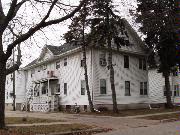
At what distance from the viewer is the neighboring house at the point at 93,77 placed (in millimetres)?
28938

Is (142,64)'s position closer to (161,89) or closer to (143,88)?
(143,88)

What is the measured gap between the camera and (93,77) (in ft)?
92.9

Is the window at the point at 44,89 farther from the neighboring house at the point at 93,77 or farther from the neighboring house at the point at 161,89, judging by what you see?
the neighboring house at the point at 161,89

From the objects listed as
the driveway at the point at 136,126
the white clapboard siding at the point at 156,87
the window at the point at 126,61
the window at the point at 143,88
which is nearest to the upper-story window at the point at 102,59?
the window at the point at 126,61

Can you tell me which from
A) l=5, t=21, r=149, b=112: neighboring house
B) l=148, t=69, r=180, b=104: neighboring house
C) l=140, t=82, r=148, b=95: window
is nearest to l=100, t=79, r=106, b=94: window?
l=5, t=21, r=149, b=112: neighboring house

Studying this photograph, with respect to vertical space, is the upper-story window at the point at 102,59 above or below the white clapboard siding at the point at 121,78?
above

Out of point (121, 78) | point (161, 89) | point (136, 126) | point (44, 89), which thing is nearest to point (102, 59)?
point (121, 78)

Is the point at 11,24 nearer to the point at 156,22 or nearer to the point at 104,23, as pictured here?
the point at 104,23

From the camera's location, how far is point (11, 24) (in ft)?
49.9

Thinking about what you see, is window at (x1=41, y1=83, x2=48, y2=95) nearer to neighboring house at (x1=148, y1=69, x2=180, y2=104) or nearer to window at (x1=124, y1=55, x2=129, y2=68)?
window at (x1=124, y1=55, x2=129, y2=68)

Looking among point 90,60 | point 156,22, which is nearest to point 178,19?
point 156,22

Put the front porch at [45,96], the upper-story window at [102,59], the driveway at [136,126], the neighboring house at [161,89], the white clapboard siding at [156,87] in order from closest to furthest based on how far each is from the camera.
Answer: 1. the driveway at [136,126]
2. the upper-story window at [102,59]
3. the front porch at [45,96]
4. the neighboring house at [161,89]
5. the white clapboard siding at [156,87]

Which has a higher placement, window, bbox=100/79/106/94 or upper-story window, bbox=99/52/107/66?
upper-story window, bbox=99/52/107/66

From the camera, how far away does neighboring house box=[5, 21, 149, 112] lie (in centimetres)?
2894
